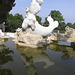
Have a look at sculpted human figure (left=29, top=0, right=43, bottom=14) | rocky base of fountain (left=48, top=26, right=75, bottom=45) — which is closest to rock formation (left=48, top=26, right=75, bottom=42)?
rocky base of fountain (left=48, top=26, right=75, bottom=45)

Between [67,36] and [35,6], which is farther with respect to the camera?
[67,36]

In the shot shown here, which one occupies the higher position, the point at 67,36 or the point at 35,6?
the point at 35,6

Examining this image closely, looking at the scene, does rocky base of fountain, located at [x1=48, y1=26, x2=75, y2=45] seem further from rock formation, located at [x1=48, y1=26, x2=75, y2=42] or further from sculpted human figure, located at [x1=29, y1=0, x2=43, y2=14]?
sculpted human figure, located at [x1=29, y1=0, x2=43, y2=14]

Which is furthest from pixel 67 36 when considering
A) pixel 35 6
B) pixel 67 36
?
pixel 35 6

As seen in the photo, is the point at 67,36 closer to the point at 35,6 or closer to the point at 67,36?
the point at 67,36

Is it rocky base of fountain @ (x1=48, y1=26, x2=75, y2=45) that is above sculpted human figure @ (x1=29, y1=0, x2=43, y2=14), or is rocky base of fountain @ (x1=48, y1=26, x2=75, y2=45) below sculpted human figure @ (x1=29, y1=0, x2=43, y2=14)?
below

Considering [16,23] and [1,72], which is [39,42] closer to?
[1,72]

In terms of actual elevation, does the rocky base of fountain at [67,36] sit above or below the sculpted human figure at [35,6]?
below

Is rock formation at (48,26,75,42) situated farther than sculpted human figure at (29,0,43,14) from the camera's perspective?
Yes

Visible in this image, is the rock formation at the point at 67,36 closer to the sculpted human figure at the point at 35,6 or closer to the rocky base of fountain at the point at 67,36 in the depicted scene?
the rocky base of fountain at the point at 67,36

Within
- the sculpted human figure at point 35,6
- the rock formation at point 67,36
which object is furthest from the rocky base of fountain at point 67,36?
the sculpted human figure at point 35,6

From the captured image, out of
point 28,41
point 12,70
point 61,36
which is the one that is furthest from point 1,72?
point 61,36

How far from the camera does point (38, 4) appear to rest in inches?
274

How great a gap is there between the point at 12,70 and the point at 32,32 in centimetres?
466
